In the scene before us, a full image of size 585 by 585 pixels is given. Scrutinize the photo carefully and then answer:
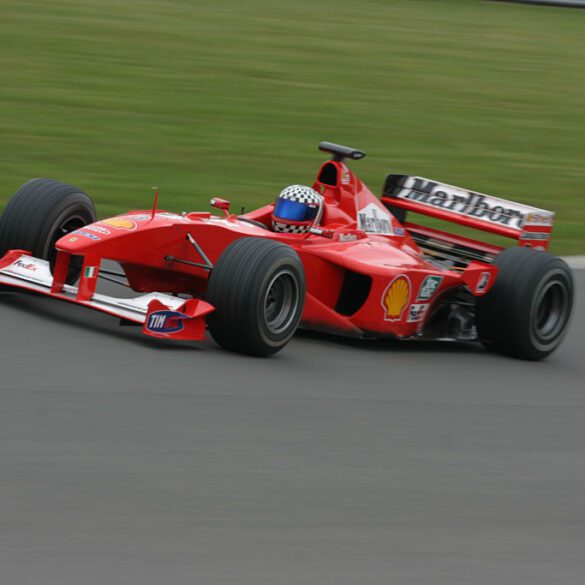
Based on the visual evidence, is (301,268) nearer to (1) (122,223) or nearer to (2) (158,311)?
(2) (158,311)

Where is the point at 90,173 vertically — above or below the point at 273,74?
below

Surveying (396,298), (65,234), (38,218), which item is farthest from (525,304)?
(38,218)

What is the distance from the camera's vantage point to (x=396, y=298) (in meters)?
7.65

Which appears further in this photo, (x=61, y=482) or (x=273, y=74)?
(x=273, y=74)

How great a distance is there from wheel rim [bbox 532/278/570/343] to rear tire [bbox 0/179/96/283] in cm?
314

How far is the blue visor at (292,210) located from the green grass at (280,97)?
4463mm

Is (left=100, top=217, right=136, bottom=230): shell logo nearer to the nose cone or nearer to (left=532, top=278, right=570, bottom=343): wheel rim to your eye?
the nose cone

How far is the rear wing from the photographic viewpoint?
8648 mm

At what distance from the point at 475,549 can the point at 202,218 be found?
11.5 feet

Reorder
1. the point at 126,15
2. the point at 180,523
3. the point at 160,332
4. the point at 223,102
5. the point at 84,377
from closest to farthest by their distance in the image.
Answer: the point at 180,523 → the point at 84,377 → the point at 160,332 → the point at 223,102 → the point at 126,15

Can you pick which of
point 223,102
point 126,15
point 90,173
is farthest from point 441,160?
point 126,15

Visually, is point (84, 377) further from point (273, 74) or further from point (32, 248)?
point (273, 74)

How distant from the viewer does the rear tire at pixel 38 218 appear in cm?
750

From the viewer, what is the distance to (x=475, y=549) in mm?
4523
